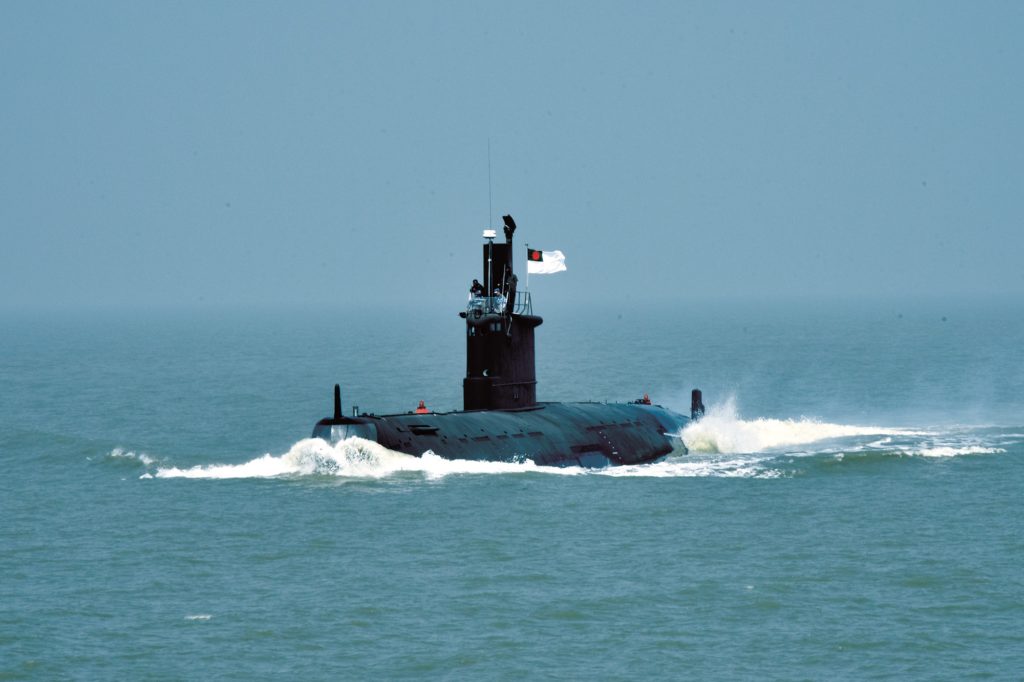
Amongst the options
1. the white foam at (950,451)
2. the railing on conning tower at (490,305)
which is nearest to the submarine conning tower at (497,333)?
the railing on conning tower at (490,305)

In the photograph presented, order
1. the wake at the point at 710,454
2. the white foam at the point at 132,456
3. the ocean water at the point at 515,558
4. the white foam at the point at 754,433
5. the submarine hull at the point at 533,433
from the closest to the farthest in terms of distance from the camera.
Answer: the ocean water at the point at 515,558 < the wake at the point at 710,454 < the submarine hull at the point at 533,433 < the white foam at the point at 132,456 < the white foam at the point at 754,433

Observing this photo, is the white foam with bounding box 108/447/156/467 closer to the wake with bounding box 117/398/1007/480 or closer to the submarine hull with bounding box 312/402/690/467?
the wake with bounding box 117/398/1007/480

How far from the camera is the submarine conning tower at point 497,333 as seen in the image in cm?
6203

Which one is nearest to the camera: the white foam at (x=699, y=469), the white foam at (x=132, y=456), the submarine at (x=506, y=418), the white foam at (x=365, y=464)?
the white foam at (x=365, y=464)

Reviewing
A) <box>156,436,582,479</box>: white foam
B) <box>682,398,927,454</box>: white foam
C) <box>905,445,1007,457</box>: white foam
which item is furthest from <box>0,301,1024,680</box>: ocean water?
<box>905,445,1007,457</box>: white foam

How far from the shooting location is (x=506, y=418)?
60.6m

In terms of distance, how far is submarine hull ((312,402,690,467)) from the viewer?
54.6m

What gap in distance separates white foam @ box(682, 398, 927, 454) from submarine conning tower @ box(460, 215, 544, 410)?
12.2m

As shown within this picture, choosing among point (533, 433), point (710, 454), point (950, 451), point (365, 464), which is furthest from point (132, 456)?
point (950, 451)

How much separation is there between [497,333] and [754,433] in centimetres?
1997

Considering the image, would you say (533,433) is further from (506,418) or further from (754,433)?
(754,433)

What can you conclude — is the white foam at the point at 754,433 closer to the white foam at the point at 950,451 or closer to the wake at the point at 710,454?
the wake at the point at 710,454

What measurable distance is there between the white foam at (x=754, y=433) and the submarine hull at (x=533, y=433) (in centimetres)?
176

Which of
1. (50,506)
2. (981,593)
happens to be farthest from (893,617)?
(50,506)
